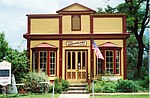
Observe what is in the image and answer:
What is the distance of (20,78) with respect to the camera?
2798 centimetres

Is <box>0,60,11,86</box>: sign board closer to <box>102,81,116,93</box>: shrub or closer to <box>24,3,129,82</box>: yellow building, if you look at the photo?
<box>102,81,116,93</box>: shrub

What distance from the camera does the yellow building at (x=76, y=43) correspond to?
29609 millimetres

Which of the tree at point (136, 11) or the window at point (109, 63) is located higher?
the tree at point (136, 11)

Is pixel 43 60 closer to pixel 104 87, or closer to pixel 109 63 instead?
pixel 109 63

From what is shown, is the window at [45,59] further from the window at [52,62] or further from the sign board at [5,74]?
the sign board at [5,74]

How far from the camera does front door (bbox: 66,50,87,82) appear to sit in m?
29.8

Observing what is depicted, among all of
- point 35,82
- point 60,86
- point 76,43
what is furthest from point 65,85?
point 76,43

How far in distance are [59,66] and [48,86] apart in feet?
12.6

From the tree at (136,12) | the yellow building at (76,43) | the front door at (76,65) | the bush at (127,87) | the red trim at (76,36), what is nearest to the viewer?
the bush at (127,87)

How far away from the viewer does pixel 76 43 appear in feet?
98.3

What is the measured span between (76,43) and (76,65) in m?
1.63

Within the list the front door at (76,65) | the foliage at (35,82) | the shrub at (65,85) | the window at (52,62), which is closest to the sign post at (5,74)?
the foliage at (35,82)

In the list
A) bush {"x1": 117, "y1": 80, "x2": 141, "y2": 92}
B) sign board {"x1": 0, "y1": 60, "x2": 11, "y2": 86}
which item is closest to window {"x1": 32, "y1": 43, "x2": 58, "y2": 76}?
bush {"x1": 117, "y1": 80, "x2": 141, "y2": 92}

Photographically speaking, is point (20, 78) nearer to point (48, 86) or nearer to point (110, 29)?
point (48, 86)
